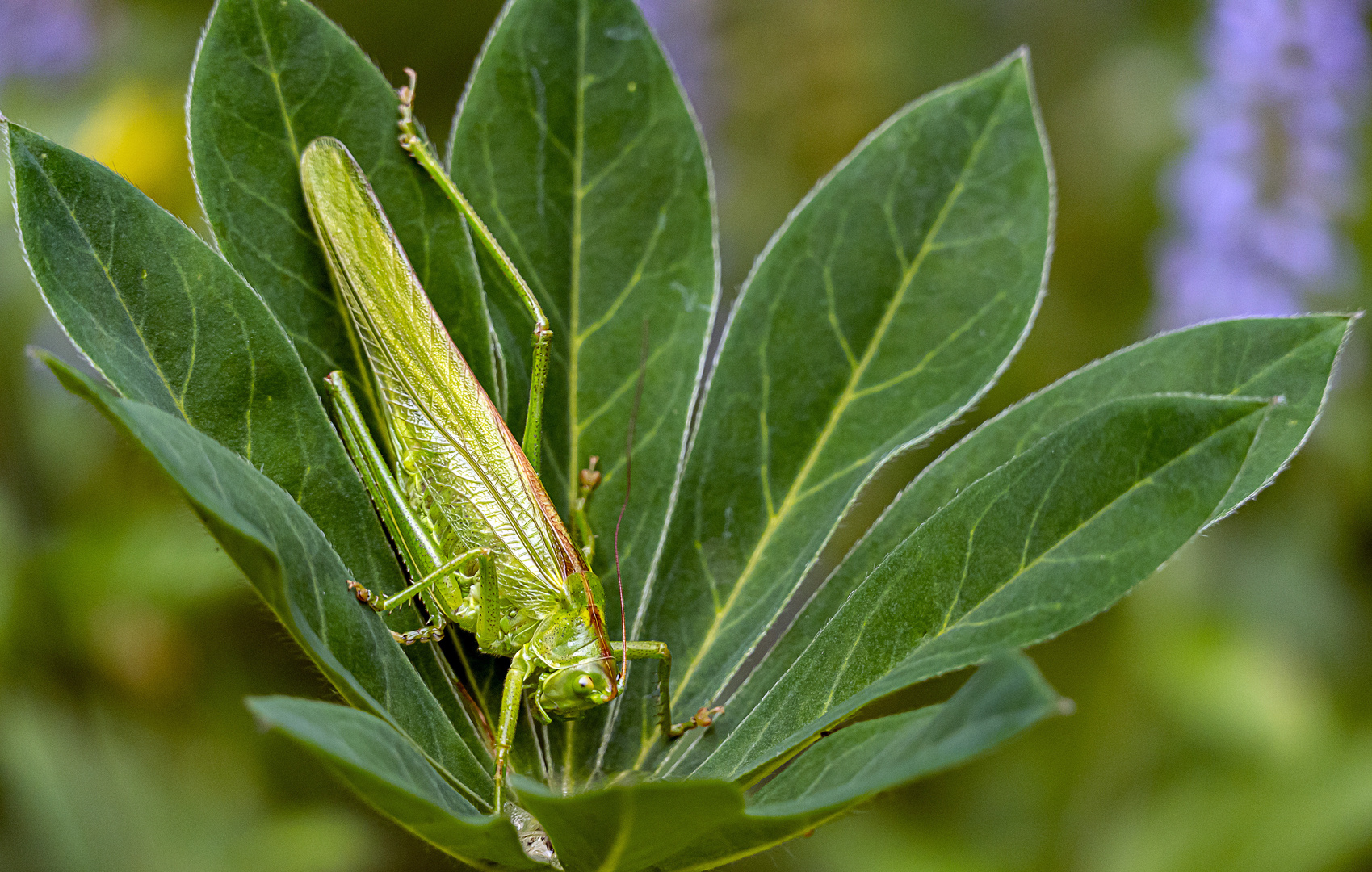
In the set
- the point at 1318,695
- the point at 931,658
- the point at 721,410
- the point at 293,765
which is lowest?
the point at 1318,695

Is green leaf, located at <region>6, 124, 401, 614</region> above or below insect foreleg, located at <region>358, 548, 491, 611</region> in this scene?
above

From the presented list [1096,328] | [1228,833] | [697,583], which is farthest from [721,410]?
[1096,328]

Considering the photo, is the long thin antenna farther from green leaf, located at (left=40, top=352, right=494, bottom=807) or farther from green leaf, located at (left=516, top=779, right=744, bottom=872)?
green leaf, located at (left=516, top=779, right=744, bottom=872)

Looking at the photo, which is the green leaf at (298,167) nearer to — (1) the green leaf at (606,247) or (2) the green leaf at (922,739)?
(1) the green leaf at (606,247)

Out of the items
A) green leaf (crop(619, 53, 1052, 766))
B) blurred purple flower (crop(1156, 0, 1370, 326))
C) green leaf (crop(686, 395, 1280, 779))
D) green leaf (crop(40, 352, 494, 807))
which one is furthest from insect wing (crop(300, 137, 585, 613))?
blurred purple flower (crop(1156, 0, 1370, 326))

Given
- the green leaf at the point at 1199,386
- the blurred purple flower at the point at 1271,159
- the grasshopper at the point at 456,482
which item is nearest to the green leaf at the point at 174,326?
the grasshopper at the point at 456,482

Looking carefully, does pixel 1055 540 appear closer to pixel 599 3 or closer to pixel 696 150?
pixel 696 150

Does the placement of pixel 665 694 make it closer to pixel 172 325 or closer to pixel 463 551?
pixel 463 551
